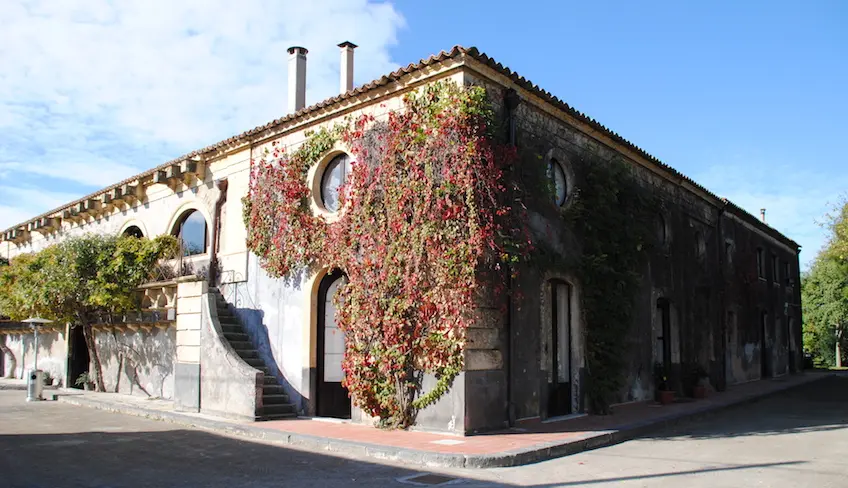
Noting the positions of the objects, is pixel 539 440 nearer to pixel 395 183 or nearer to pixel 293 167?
pixel 395 183

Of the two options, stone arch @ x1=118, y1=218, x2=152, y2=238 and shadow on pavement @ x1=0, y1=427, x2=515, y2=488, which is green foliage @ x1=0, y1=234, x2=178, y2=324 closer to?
stone arch @ x1=118, y1=218, x2=152, y2=238

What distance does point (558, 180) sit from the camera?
13117 mm

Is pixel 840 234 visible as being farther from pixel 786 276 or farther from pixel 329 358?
pixel 329 358

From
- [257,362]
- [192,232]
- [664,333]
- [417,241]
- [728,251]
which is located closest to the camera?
[417,241]

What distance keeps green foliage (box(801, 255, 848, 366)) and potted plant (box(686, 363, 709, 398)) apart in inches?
974

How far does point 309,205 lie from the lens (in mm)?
12875

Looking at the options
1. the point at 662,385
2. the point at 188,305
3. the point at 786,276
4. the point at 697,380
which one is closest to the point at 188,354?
the point at 188,305

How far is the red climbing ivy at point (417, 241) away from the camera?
33.4 ft

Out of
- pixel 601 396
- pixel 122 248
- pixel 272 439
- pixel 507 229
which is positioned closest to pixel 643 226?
pixel 601 396

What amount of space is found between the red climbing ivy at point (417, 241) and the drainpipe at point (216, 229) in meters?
4.45

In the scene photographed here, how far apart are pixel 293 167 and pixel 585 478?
26.7 feet

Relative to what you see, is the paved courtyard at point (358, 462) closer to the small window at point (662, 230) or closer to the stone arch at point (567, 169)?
the stone arch at point (567, 169)

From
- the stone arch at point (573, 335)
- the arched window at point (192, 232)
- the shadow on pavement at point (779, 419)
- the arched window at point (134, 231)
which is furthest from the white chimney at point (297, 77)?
the shadow on pavement at point (779, 419)

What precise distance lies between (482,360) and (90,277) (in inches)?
447
